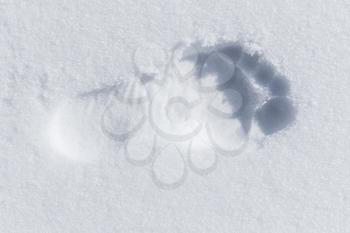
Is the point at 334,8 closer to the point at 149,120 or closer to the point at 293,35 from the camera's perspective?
the point at 293,35

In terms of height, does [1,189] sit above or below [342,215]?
above

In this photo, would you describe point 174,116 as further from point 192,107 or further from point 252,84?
point 252,84

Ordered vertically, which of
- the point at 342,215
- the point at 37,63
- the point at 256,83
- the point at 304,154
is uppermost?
the point at 37,63

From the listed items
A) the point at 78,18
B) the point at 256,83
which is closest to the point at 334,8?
the point at 256,83

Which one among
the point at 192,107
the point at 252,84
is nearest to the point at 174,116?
the point at 192,107
